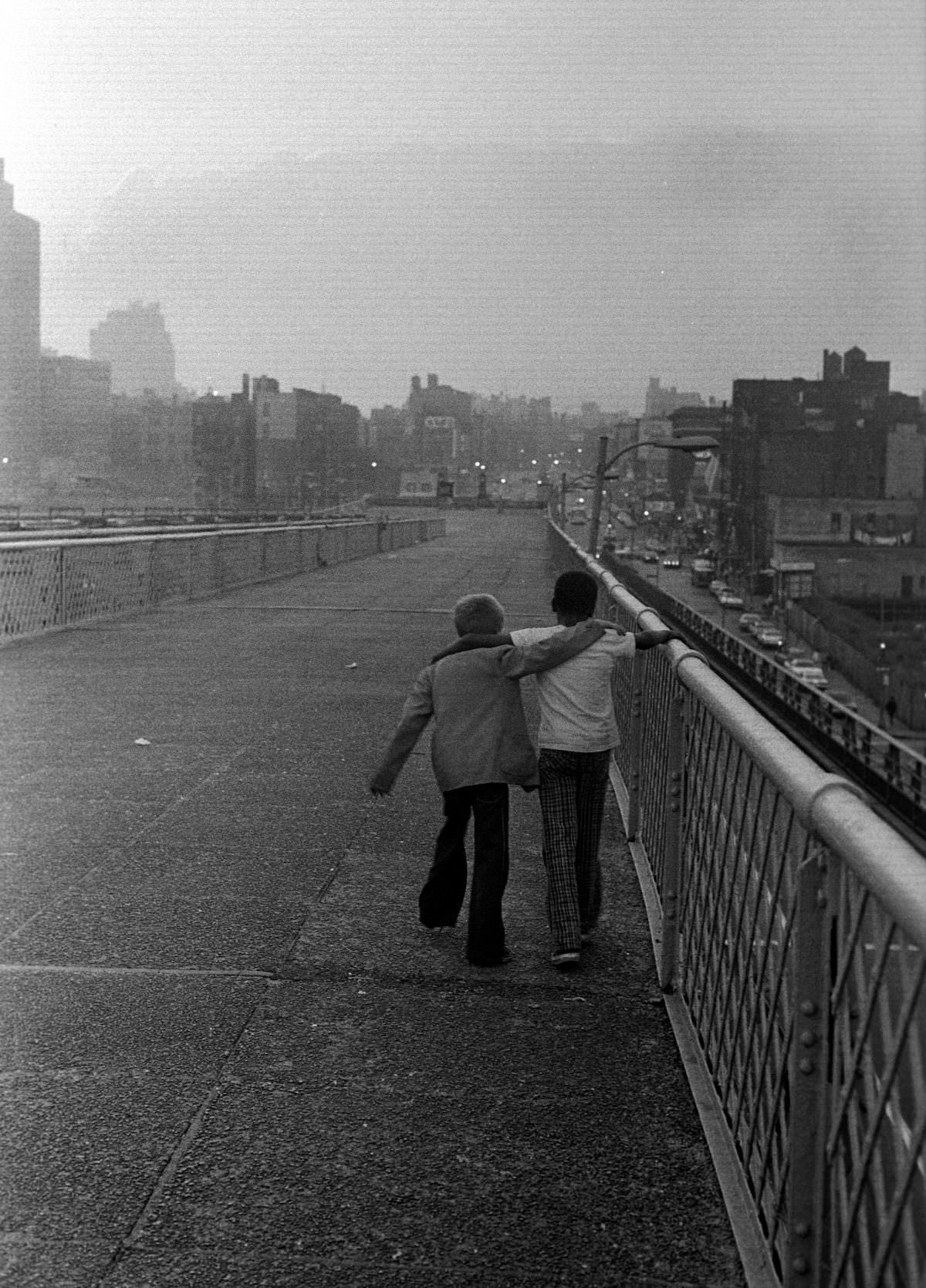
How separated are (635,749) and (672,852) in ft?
7.06

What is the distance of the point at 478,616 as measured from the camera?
5.85 metres

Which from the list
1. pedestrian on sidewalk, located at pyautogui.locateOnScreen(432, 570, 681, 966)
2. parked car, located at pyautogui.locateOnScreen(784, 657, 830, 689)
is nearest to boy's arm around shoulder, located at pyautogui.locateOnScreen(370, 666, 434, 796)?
pedestrian on sidewalk, located at pyautogui.locateOnScreen(432, 570, 681, 966)

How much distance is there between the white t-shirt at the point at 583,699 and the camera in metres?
5.69

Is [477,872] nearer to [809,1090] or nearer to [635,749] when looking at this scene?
[635,749]

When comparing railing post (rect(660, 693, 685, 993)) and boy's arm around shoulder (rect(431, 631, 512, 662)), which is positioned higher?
boy's arm around shoulder (rect(431, 631, 512, 662))

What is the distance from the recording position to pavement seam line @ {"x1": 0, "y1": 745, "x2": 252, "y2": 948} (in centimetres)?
594

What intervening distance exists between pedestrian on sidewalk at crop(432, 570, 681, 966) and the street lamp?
2374 centimetres

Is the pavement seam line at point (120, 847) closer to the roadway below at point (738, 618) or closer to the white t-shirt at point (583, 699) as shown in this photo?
the white t-shirt at point (583, 699)

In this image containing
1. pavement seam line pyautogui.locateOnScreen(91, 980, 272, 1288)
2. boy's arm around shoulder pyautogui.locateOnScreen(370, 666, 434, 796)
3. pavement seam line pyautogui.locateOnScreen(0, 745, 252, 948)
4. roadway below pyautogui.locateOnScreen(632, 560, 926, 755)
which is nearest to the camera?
pavement seam line pyautogui.locateOnScreen(91, 980, 272, 1288)

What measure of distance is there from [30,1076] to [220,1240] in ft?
3.94

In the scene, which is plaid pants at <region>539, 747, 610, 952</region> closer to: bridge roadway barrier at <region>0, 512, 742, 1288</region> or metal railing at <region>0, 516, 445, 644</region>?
bridge roadway barrier at <region>0, 512, 742, 1288</region>

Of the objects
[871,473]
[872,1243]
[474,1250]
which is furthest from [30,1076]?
[871,473]

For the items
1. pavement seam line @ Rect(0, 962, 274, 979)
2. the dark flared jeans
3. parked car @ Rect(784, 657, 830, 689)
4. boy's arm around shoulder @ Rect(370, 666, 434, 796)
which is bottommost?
parked car @ Rect(784, 657, 830, 689)

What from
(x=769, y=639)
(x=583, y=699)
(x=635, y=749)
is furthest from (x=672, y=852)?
(x=769, y=639)
